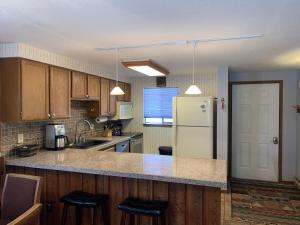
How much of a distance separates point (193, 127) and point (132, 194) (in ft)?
6.74

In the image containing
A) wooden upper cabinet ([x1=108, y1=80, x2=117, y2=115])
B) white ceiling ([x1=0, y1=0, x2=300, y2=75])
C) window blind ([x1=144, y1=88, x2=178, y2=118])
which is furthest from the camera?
window blind ([x1=144, y1=88, x2=178, y2=118])

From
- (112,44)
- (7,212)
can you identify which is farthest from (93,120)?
(7,212)

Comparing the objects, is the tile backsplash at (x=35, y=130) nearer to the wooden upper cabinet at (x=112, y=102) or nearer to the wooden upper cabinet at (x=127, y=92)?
the wooden upper cabinet at (x=112, y=102)

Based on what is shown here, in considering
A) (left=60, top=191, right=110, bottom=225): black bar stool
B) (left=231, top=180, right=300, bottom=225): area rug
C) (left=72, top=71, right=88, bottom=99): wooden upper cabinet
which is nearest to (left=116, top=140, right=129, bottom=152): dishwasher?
(left=72, top=71, right=88, bottom=99): wooden upper cabinet

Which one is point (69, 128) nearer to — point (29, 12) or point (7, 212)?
point (7, 212)

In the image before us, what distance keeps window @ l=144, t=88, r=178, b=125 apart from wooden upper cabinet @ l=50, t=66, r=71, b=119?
2.29 metres

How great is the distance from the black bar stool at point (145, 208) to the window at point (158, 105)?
3.21m

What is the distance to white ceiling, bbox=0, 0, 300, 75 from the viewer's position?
5.58 ft

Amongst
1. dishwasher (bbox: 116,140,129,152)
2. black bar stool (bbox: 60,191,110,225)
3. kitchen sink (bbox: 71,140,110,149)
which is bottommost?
black bar stool (bbox: 60,191,110,225)

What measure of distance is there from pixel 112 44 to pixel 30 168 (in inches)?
66.8

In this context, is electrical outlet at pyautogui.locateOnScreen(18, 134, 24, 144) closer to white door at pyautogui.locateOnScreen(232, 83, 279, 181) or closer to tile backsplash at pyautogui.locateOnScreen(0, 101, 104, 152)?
tile backsplash at pyautogui.locateOnScreen(0, 101, 104, 152)

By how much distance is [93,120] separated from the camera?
4.66m

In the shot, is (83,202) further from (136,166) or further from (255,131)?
(255,131)

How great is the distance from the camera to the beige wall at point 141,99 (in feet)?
16.4
